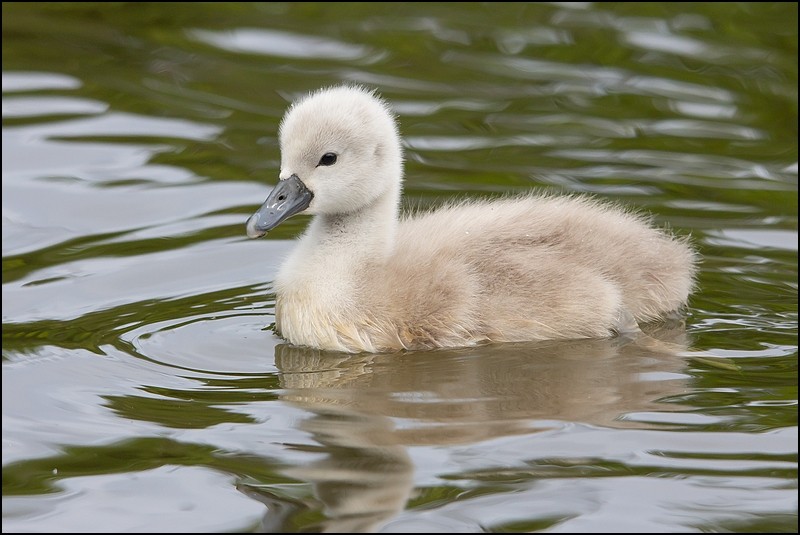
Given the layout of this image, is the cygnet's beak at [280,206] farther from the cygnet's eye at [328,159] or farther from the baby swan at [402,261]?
the cygnet's eye at [328,159]

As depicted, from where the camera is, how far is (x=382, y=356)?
6316mm

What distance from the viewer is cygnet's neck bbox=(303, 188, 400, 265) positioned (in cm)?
657

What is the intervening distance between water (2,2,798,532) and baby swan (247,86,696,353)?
0.48 feet

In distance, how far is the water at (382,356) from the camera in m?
4.93

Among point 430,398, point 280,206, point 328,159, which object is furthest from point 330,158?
point 430,398

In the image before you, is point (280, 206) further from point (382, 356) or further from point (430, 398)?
point (430, 398)

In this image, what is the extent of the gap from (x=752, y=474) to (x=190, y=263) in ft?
11.4

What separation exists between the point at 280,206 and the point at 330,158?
312mm

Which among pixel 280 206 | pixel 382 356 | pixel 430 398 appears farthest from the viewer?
pixel 280 206

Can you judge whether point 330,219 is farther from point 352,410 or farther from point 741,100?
point 741,100

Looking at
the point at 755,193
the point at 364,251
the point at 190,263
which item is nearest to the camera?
the point at 364,251

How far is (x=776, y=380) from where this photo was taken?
5969mm

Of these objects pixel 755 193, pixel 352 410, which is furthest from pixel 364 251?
pixel 755 193

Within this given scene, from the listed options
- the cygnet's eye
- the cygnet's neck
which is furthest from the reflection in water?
the cygnet's eye
